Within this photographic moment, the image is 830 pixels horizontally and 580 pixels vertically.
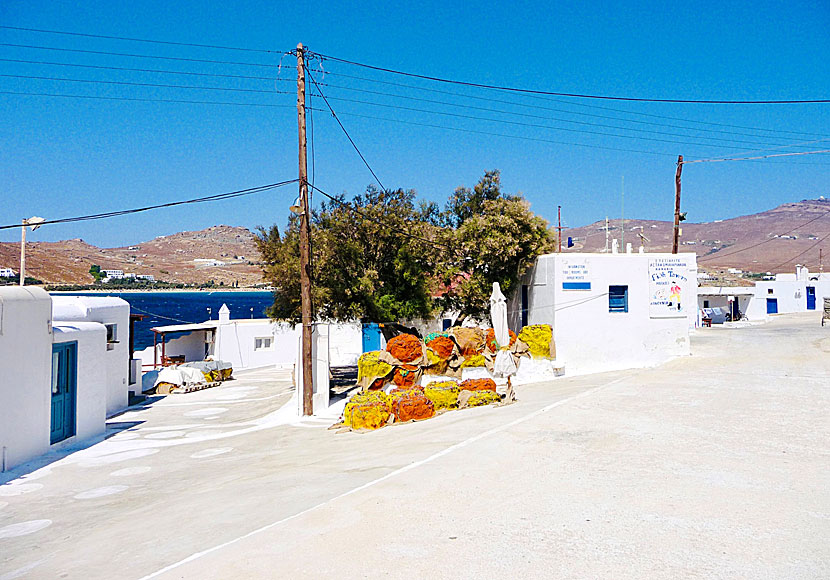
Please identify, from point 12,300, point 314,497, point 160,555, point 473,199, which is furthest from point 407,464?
point 473,199

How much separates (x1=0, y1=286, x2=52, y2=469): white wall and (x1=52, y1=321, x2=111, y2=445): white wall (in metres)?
1.50

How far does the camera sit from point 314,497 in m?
8.54

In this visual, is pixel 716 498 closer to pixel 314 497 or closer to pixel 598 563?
pixel 598 563

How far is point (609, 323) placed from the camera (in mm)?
22781

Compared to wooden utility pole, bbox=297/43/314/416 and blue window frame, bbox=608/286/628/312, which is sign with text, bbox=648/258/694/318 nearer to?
blue window frame, bbox=608/286/628/312

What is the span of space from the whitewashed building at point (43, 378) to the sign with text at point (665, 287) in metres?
18.2

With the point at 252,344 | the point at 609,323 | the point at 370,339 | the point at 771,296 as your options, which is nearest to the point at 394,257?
the point at 609,323

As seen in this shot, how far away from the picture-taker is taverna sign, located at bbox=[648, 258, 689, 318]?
22750 millimetres

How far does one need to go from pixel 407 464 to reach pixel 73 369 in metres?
10.7

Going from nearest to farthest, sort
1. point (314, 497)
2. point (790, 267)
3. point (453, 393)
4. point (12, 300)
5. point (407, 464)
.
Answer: point (314, 497)
point (407, 464)
point (12, 300)
point (453, 393)
point (790, 267)

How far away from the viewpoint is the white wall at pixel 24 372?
12514 millimetres

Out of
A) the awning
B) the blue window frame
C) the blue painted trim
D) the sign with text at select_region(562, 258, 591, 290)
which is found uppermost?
the sign with text at select_region(562, 258, 591, 290)

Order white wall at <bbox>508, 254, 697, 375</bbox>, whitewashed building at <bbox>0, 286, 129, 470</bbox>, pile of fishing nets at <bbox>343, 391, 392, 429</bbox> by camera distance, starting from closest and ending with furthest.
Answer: whitewashed building at <bbox>0, 286, 129, 470</bbox> → pile of fishing nets at <bbox>343, 391, 392, 429</bbox> → white wall at <bbox>508, 254, 697, 375</bbox>

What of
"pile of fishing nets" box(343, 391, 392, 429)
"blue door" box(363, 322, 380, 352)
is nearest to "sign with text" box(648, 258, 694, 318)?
"pile of fishing nets" box(343, 391, 392, 429)
